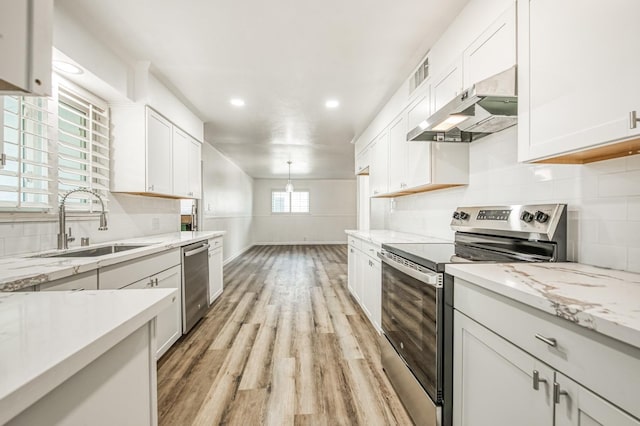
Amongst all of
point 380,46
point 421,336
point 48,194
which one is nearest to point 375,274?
point 421,336

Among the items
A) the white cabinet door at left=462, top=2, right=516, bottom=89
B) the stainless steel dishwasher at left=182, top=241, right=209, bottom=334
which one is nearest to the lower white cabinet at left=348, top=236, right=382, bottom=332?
the white cabinet door at left=462, top=2, right=516, bottom=89

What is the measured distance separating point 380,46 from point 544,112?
1.47 m

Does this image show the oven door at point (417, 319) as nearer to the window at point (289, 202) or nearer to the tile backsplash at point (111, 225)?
the tile backsplash at point (111, 225)

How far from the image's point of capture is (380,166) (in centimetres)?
340

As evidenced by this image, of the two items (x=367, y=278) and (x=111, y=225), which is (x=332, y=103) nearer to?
(x=367, y=278)

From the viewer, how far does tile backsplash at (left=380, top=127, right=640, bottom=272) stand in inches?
44.1

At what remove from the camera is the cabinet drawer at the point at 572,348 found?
61 centimetres

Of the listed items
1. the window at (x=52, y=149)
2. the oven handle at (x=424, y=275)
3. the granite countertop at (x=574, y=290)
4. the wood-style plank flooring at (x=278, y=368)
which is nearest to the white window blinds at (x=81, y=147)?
the window at (x=52, y=149)

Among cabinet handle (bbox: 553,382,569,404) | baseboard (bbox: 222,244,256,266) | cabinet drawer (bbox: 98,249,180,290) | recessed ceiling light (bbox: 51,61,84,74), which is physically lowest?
baseboard (bbox: 222,244,256,266)

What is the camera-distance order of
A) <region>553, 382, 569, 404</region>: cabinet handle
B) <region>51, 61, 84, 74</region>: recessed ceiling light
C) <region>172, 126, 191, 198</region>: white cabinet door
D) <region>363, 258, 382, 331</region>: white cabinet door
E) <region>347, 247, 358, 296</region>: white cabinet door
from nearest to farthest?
1. <region>553, 382, 569, 404</region>: cabinet handle
2. <region>51, 61, 84, 74</region>: recessed ceiling light
3. <region>363, 258, 382, 331</region>: white cabinet door
4. <region>172, 126, 191, 198</region>: white cabinet door
5. <region>347, 247, 358, 296</region>: white cabinet door

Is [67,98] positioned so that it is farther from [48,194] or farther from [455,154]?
[455,154]

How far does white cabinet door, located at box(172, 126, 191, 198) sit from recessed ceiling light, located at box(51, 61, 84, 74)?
3.55 ft

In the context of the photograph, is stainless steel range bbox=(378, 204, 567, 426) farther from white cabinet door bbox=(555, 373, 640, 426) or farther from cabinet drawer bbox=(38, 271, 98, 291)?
cabinet drawer bbox=(38, 271, 98, 291)

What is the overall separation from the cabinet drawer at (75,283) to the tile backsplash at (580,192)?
7.80ft
